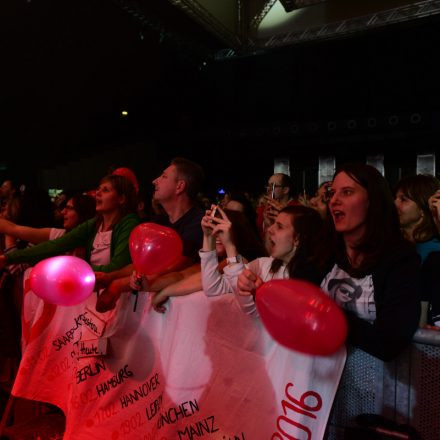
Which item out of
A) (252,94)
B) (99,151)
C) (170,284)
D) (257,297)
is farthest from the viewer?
(99,151)

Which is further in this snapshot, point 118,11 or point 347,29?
point 118,11

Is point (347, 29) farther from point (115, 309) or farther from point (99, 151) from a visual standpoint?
point (99, 151)

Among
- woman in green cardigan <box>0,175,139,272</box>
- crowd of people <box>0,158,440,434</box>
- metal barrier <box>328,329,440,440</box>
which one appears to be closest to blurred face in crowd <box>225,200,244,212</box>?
crowd of people <box>0,158,440,434</box>

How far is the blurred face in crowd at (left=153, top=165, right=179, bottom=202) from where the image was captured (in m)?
2.79

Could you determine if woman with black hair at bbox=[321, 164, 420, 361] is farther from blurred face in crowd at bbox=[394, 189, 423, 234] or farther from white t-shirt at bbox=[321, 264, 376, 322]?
blurred face in crowd at bbox=[394, 189, 423, 234]

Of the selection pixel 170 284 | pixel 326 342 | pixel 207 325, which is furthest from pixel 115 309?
pixel 326 342

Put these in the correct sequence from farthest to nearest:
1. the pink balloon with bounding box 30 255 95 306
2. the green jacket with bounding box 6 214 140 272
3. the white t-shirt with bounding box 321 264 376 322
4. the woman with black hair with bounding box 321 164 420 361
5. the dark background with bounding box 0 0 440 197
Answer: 1. the dark background with bounding box 0 0 440 197
2. the green jacket with bounding box 6 214 140 272
3. the pink balloon with bounding box 30 255 95 306
4. the white t-shirt with bounding box 321 264 376 322
5. the woman with black hair with bounding box 321 164 420 361

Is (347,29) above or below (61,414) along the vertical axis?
above

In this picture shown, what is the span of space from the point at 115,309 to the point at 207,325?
0.73 m

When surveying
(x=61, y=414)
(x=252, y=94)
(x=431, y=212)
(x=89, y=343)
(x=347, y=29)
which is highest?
(x=252, y=94)

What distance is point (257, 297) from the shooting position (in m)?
1.48

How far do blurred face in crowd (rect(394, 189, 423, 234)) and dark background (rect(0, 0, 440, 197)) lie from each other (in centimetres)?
299

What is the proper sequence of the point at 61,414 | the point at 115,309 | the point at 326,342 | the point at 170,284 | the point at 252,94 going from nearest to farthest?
the point at 326,342 < the point at 170,284 < the point at 115,309 < the point at 61,414 < the point at 252,94

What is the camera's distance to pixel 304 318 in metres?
1.30
